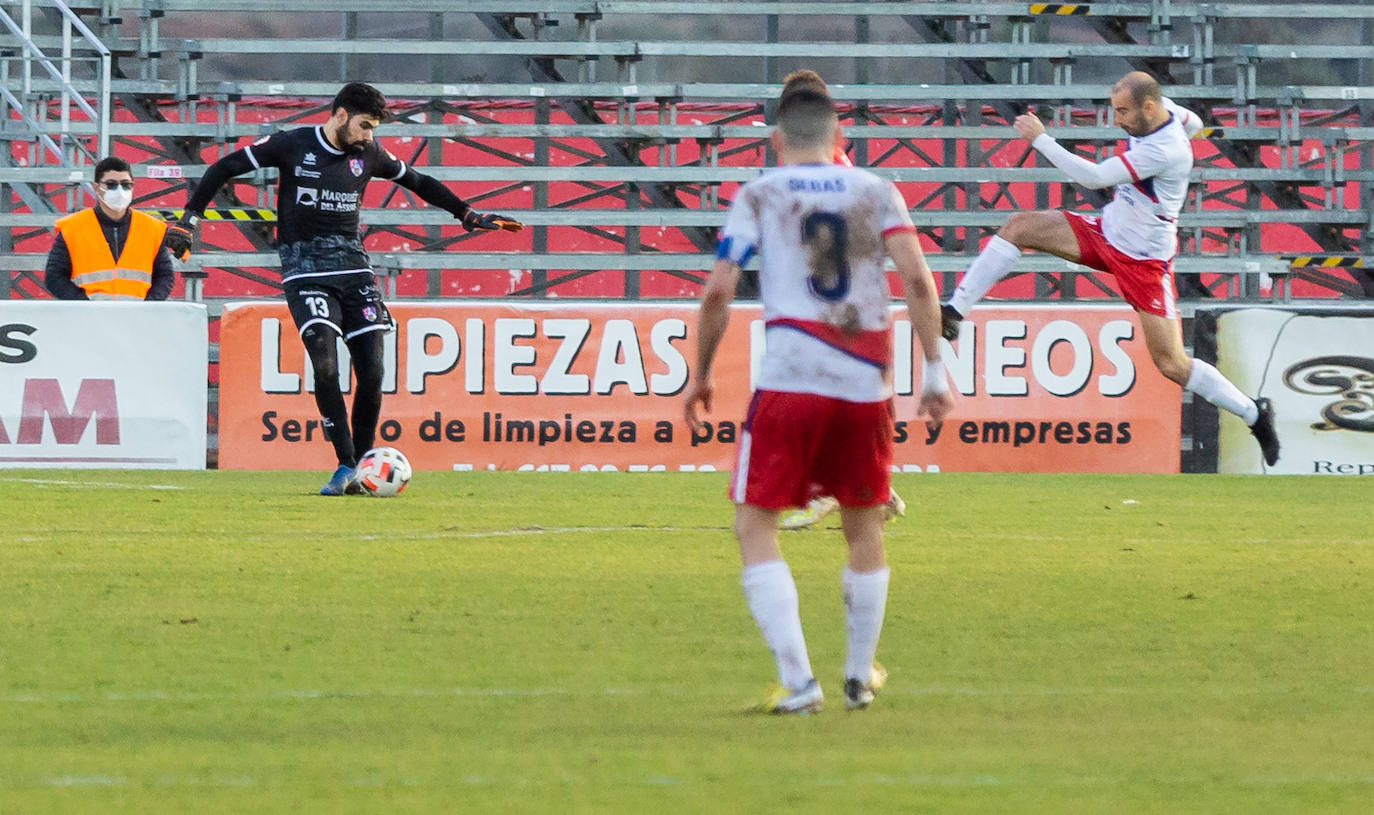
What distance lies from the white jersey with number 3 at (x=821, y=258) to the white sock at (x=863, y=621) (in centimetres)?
46

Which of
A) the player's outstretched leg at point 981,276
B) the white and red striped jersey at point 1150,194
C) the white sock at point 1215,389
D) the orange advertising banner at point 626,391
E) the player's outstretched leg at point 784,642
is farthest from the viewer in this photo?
the orange advertising banner at point 626,391

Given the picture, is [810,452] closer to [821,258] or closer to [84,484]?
[821,258]

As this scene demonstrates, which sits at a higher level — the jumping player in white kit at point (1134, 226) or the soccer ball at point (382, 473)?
the jumping player in white kit at point (1134, 226)

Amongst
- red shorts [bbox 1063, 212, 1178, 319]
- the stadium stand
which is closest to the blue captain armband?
red shorts [bbox 1063, 212, 1178, 319]

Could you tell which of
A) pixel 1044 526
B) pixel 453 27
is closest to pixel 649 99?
pixel 453 27

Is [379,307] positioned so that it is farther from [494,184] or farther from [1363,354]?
[494,184]

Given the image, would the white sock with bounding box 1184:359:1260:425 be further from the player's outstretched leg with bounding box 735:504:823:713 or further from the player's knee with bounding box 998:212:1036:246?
the player's outstretched leg with bounding box 735:504:823:713

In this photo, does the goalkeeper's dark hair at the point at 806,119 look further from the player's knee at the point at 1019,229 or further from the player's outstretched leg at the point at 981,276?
the player's knee at the point at 1019,229

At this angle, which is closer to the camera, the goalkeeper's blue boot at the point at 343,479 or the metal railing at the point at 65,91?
the goalkeeper's blue boot at the point at 343,479

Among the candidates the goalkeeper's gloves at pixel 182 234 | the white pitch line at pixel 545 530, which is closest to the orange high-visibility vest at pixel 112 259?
the goalkeeper's gloves at pixel 182 234

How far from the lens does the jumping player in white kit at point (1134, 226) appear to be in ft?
35.2

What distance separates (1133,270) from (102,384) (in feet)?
23.6

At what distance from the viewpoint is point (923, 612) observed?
6.78 m

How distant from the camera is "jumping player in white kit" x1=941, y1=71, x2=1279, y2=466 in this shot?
35.2 feet
